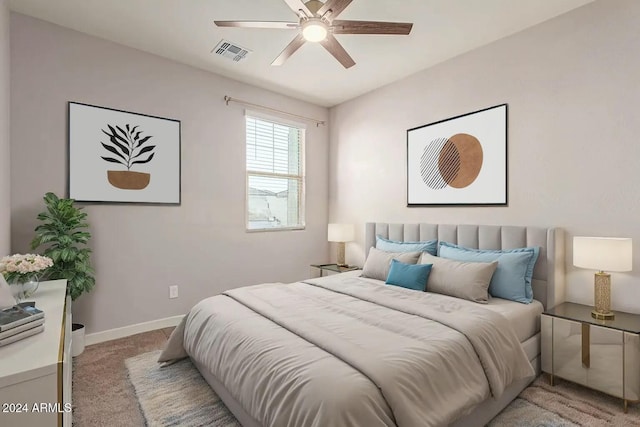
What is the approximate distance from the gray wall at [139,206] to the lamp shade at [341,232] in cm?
55

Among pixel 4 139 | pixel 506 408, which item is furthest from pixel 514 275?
pixel 4 139

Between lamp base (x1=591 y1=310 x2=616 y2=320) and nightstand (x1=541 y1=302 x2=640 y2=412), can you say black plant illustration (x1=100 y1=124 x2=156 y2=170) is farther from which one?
lamp base (x1=591 y1=310 x2=616 y2=320)

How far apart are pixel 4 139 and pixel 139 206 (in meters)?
1.11

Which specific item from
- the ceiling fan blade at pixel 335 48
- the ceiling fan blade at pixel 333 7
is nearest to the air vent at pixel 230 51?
the ceiling fan blade at pixel 335 48

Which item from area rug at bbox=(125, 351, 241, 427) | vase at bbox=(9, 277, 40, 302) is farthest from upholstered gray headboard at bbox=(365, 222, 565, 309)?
vase at bbox=(9, 277, 40, 302)

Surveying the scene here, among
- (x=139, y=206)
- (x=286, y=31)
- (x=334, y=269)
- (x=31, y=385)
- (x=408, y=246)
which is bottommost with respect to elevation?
(x=334, y=269)

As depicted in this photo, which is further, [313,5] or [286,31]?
[286,31]

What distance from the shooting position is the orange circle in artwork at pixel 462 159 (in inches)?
124

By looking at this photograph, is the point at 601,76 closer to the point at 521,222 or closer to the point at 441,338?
the point at 521,222

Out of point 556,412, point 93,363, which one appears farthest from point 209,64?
point 556,412

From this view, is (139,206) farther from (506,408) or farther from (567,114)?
(567,114)

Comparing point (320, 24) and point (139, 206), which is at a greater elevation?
point (320, 24)

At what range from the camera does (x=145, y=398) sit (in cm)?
210

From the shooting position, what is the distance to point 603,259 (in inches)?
85.0
